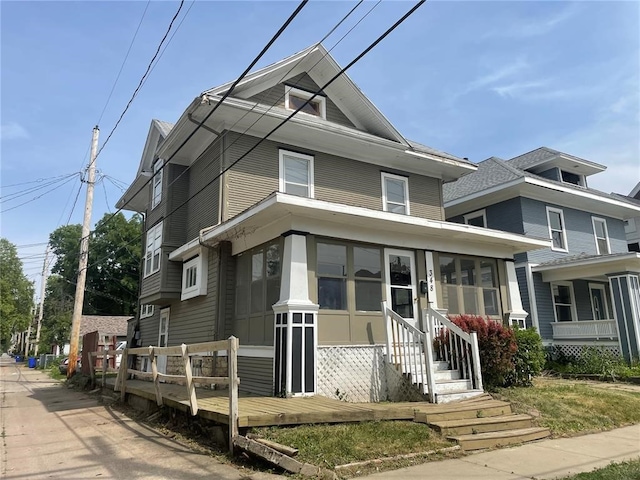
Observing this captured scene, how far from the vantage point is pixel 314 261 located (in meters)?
8.70

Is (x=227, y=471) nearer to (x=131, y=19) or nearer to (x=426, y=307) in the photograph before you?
(x=426, y=307)

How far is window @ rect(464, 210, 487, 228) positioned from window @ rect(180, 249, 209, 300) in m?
11.2

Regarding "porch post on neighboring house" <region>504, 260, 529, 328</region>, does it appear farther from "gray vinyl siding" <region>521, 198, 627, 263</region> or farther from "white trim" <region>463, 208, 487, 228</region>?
"white trim" <region>463, 208, 487, 228</region>

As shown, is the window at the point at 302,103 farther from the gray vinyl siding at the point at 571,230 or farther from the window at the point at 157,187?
the gray vinyl siding at the point at 571,230

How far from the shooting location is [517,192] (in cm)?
1652

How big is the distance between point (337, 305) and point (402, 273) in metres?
2.03

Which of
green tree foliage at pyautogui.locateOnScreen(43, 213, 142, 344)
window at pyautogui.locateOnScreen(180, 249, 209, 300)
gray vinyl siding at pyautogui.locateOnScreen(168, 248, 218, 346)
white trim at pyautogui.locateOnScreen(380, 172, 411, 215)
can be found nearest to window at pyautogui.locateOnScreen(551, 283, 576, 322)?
white trim at pyautogui.locateOnScreen(380, 172, 411, 215)

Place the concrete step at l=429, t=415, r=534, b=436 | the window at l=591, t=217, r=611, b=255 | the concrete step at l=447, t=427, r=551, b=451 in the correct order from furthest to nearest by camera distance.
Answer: the window at l=591, t=217, r=611, b=255
the concrete step at l=429, t=415, r=534, b=436
the concrete step at l=447, t=427, r=551, b=451

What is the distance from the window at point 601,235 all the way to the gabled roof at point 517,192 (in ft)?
1.41

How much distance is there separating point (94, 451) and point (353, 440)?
3.53 m

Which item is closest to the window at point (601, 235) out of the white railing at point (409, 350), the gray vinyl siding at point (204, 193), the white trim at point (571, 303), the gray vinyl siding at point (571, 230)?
the gray vinyl siding at point (571, 230)

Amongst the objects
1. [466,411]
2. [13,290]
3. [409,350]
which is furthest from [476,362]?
[13,290]

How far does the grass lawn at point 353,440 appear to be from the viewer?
5.10 metres

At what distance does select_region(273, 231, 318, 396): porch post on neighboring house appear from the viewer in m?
7.79
